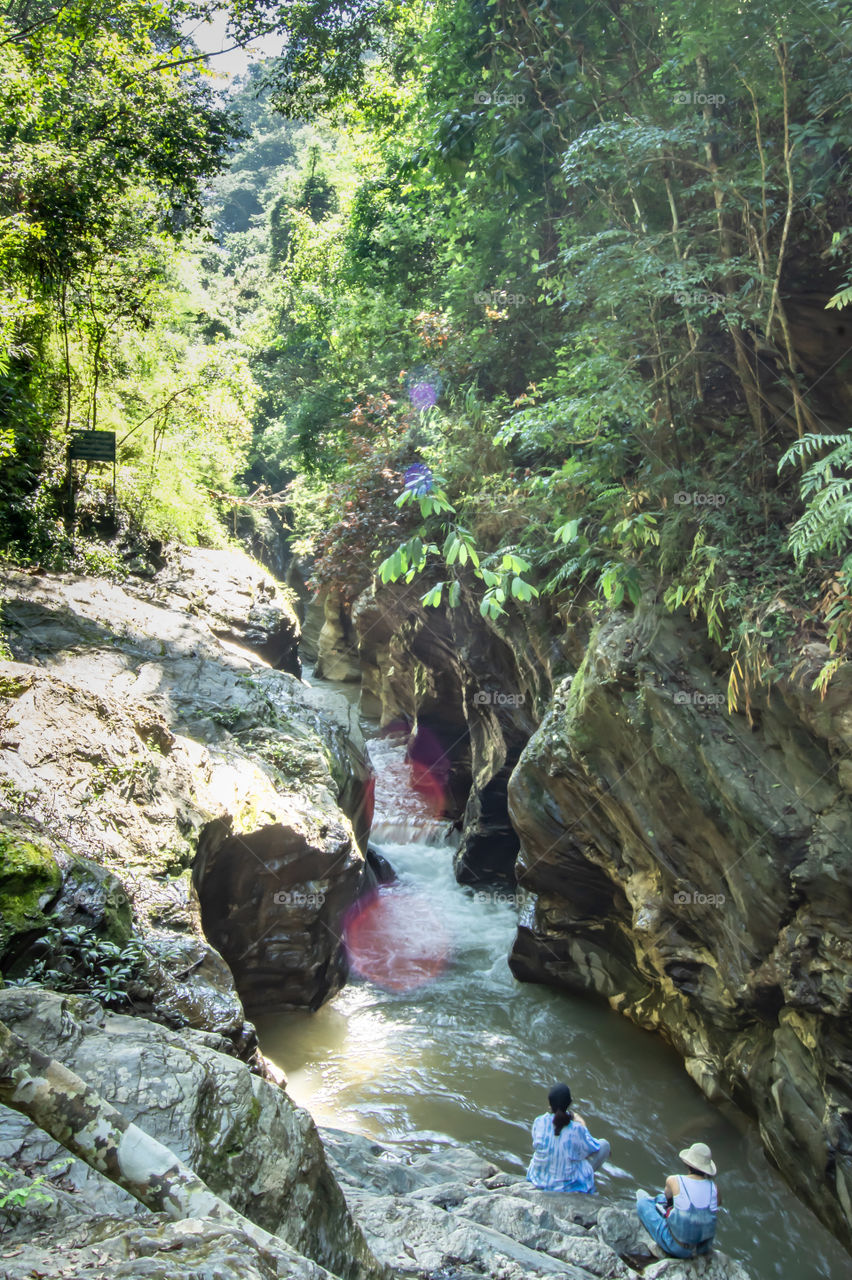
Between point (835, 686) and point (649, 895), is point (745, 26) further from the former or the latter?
point (649, 895)

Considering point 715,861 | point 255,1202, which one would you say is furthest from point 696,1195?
point 255,1202

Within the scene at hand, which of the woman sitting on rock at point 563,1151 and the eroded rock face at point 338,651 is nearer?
the woman sitting on rock at point 563,1151

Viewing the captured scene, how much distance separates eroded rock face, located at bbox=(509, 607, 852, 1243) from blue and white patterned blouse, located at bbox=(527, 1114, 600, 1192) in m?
1.77

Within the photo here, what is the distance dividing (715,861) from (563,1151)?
2.68 metres

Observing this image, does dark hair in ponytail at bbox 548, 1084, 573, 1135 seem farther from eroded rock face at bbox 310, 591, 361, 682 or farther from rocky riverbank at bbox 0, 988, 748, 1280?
eroded rock face at bbox 310, 591, 361, 682

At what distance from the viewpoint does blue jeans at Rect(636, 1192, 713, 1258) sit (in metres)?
4.89

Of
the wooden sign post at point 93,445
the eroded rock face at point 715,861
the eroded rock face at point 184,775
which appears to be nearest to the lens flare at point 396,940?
the eroded rock face at point 184,775

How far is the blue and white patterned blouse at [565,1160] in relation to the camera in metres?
5.65

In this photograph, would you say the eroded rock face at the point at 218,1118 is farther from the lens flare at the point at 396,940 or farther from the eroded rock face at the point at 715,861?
the lens flare at the point at 396,940

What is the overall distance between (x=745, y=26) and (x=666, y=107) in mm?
1530

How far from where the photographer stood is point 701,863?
6.82 m

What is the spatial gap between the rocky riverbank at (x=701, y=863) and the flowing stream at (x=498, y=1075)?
11.9 inches

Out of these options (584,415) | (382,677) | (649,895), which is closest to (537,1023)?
(649,895)

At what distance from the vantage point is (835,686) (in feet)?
17.6
